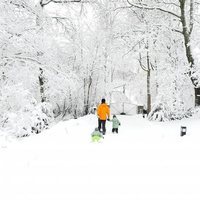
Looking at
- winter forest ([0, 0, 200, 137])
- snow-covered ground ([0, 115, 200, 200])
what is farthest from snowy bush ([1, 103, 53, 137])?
snow-covered ground ([0, 115, 200, 200])

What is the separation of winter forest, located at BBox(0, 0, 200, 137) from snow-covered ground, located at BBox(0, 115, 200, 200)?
2.47 m

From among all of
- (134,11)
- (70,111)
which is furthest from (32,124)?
(70,111)

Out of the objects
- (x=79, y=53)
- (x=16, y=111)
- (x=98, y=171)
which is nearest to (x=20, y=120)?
(x=16, y=111)

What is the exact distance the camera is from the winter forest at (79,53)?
1106 centimetres

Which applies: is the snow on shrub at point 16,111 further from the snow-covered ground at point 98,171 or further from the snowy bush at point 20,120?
the snow-covered ground at point 98,171

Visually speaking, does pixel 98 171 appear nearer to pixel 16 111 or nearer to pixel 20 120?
pixel 20 120

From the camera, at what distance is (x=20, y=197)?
16.3 ft

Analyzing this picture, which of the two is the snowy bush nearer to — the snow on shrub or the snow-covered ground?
the snow on shrub

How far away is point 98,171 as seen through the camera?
6.54 meters

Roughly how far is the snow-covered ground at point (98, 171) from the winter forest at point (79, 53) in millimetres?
2469

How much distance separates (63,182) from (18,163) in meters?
1.92

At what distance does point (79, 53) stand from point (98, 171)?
26.1 meters

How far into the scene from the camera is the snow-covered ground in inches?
202

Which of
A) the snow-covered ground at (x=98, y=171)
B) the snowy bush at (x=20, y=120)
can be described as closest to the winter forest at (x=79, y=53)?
the snowy bush at (x=20, y=120)
